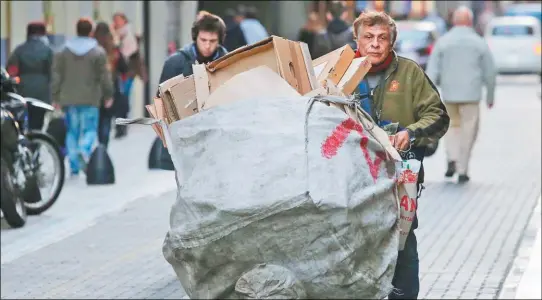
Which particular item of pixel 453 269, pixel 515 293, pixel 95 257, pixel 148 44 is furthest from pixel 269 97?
pixel 148 44

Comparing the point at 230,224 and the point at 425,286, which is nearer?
the point at 230,224

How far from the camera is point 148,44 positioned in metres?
27.7

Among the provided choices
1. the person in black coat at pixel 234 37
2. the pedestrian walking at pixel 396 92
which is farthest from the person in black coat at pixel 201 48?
the person in black coat at pixel 234 37

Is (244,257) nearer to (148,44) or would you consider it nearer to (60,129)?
(60,129)

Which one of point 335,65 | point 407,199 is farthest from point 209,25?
point 335,65

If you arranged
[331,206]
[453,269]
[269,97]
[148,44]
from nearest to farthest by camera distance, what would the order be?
1. [331,206]
2. [269,97]
3. [453,269]
4. [148,44]

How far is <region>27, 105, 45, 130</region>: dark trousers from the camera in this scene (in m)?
15.1

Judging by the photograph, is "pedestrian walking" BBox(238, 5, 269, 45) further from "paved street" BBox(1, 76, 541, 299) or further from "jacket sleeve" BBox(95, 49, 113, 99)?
"jacket sleeve" BBox(95, 49, 113, 99)

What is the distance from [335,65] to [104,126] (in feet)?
43.6

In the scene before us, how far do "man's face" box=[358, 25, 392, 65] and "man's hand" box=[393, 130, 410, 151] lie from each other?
0.43 m

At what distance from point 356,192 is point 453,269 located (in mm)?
5903

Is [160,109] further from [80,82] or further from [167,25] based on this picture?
[167,25]

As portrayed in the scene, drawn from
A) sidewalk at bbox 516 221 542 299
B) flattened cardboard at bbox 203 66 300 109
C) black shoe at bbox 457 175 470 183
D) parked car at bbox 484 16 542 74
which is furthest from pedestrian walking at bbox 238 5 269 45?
Result: parked car at bbox 484 16 542 74

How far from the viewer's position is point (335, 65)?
5.23m
